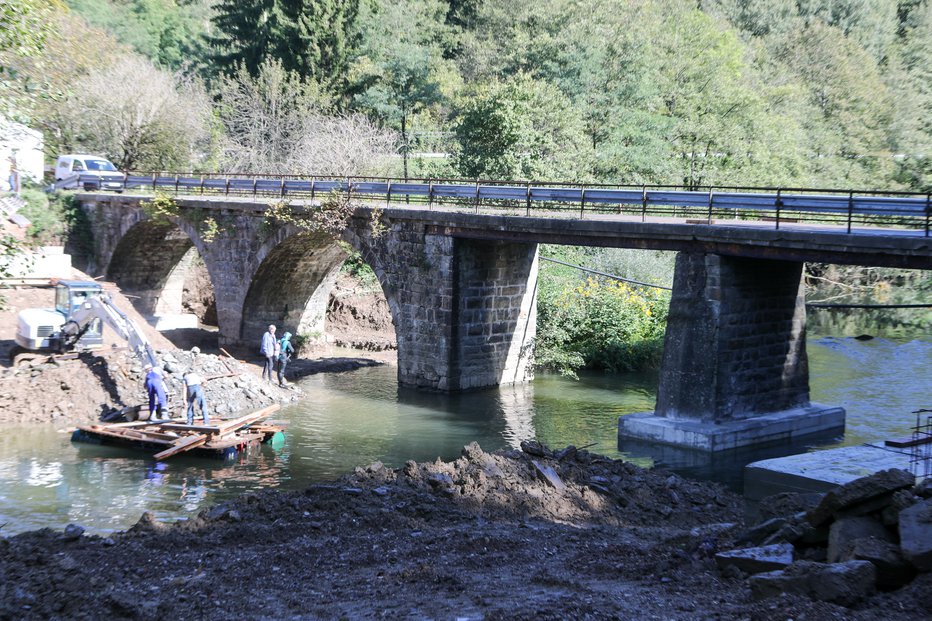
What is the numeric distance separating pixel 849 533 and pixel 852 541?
6.8 inches

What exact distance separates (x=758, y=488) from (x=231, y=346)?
962 inches

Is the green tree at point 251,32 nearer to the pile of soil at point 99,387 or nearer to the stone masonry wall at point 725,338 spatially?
the pile of soil at point 99,387

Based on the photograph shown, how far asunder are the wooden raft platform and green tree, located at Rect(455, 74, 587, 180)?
19560 millimetres

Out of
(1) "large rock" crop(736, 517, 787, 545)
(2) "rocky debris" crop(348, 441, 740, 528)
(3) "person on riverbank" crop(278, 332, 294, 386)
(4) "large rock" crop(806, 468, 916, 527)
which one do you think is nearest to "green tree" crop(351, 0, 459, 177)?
(3) "person on riverbank" crop(278, 332, 294, 386)

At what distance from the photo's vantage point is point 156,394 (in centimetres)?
2220

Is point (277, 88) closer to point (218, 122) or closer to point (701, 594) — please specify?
point (218, 122)

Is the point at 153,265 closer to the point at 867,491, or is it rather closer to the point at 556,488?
the point at 556,488

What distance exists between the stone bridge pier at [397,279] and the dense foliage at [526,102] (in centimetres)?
632

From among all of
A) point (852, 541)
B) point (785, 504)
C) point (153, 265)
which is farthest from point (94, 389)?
point (852, 541)

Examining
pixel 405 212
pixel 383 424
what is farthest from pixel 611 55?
pixel 383 424

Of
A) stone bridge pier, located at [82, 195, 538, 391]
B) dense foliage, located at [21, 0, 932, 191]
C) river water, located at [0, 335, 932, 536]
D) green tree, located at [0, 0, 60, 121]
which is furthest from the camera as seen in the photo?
dense foliage, located at [21, 0, 932, 191]

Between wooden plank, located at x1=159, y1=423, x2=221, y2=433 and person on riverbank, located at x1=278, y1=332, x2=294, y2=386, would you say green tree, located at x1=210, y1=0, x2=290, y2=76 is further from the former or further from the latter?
wooden plank, located at x1=159, y1=423, x2=221, y2=433

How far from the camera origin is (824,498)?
9.89 meters

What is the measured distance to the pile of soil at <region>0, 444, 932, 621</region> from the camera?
965 centimetres
